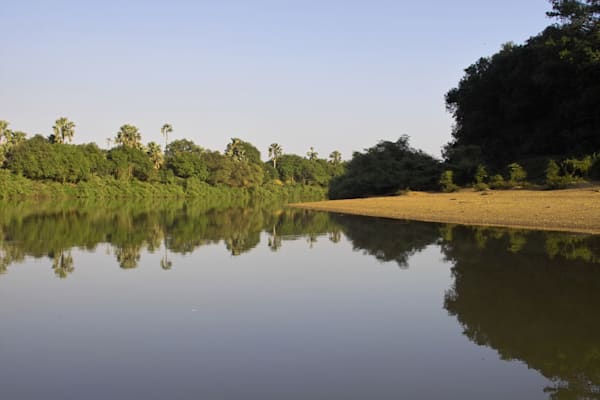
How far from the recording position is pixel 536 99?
42406mm

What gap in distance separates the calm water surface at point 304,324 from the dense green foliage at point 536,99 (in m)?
25.9

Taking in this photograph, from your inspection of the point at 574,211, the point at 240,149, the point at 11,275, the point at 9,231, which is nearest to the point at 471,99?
the point at 574,211

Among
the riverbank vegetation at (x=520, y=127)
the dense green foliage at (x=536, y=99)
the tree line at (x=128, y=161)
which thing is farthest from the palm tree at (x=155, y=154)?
the dense green foliage at (x=536, y=99)

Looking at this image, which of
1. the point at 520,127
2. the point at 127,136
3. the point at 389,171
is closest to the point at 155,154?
the point at 127,136

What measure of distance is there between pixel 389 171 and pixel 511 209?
2102 cm

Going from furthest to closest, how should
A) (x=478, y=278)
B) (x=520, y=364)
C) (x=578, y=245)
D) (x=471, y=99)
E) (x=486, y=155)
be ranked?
(x=471, y=99) < (x=486, y=155) < (x=578, y=245) < (x=478, y=278) < (x=520, y=364)

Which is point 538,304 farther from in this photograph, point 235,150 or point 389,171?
point 235,150

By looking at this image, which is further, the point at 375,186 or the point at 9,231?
the point at 375,186

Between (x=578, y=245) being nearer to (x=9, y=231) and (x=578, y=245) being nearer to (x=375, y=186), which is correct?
(x=9, y=231)

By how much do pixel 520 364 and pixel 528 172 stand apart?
35028 mm

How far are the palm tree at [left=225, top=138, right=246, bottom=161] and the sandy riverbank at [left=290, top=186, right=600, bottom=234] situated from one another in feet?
266

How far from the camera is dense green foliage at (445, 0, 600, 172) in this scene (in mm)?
35469

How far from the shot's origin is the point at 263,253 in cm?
1529

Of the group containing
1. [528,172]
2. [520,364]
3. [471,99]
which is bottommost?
[520,364]
